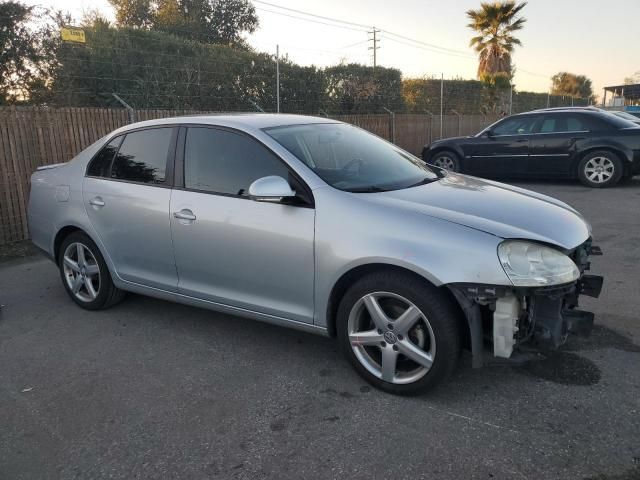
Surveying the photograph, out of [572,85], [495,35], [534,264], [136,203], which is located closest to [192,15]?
[495,35]

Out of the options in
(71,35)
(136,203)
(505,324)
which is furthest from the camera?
(71,35)

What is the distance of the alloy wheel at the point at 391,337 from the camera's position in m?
2.89

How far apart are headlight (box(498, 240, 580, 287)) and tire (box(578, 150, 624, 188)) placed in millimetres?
8332

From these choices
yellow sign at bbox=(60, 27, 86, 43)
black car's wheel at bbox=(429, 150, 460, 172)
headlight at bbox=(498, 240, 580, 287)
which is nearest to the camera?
headlight at bbox=(498, 240, 580, 287)

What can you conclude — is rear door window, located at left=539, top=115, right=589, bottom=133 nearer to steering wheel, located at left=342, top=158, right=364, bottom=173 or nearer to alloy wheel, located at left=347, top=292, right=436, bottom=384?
steering wheel, located at left=342, top=158, right=364, bottom=173

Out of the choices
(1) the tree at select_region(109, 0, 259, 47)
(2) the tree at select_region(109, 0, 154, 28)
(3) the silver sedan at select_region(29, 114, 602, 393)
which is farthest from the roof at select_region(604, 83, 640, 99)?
(3) the silver sedan at select_region(29, 114, 602, 393)

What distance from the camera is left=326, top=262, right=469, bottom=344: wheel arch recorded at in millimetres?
2836

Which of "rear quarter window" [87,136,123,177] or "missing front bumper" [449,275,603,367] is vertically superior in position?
"rear quarter window" [87,136,123,177]

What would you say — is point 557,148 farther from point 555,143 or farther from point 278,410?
point 278,410

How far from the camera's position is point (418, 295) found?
2.80 metres

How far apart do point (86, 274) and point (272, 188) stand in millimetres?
2260

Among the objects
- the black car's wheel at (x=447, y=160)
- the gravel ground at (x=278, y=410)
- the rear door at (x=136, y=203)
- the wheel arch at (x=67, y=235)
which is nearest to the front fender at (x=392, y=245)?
the gravel ground at (x=278, y=410)

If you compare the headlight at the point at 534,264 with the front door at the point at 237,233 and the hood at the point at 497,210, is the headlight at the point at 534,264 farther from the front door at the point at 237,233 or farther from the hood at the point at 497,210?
the front door at the point at 237,233

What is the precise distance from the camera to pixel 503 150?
10.9 m
